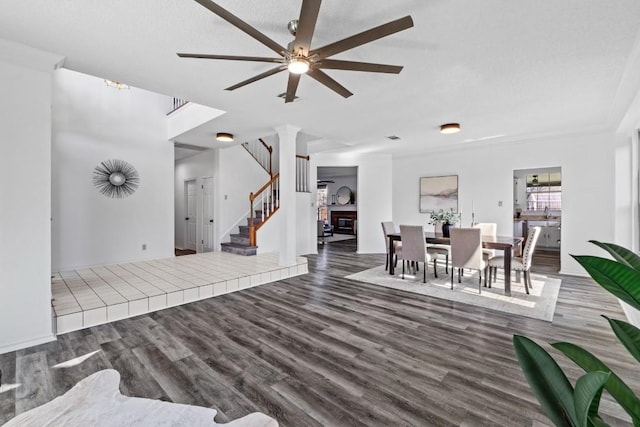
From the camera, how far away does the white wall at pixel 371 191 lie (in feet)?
25.5

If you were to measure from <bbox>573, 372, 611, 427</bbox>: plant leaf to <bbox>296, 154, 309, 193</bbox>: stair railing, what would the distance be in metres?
6.77

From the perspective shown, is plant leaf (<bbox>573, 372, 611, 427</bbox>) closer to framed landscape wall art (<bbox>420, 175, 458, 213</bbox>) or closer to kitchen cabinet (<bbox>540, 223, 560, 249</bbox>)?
framed landscape wall art (<bbox>420, 175, 458, 213</bbox>)

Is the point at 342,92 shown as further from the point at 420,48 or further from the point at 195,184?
the point at 195,184

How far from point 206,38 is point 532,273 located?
6.31 m

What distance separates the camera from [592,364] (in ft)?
2.47

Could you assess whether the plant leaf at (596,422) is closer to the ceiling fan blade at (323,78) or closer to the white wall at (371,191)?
the ceiling fan blade at (323,78)

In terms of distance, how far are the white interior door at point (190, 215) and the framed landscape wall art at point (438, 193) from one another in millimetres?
6058

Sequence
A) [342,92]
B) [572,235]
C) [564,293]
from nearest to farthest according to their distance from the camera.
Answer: [342,92] < [564,293] < [572,235]

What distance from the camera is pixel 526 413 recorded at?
5.77 feet

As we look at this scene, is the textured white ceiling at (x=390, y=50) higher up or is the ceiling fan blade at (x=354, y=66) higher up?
the textured white ceiling at (x=390, y=50)

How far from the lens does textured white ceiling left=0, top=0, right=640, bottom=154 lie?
80.4 inches

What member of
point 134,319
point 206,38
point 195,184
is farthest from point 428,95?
point 195,184

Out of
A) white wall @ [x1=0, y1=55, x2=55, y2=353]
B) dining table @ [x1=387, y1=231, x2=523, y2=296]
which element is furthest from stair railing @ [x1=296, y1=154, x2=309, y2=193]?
white wall @ [x1=0, y1=55, x2=55, y2=353]

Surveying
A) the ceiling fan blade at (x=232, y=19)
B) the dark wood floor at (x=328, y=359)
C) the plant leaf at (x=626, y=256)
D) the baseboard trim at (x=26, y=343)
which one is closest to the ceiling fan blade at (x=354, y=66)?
the ceiling fan blade at (x=232, y=19)
